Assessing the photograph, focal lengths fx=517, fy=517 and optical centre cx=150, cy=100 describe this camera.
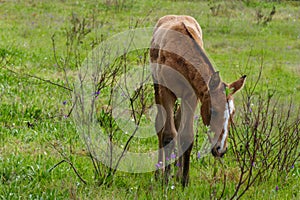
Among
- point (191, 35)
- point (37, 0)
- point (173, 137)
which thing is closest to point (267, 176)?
point (173, 137)

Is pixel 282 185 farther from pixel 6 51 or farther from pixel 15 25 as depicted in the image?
pixel 15 25

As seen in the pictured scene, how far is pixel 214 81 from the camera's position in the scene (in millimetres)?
4688

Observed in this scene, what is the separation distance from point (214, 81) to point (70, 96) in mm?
3528

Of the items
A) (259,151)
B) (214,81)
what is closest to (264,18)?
(259,151)

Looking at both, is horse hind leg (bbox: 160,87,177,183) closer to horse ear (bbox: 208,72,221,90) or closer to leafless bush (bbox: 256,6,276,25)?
horse ear (bbox: 208,72,221,90)


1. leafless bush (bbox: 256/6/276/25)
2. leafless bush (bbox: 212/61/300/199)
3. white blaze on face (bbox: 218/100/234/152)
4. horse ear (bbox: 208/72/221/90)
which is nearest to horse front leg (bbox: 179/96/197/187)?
leafless bush (bbox: 212/61/300/199)

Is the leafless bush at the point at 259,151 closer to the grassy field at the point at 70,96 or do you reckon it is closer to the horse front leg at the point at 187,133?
the grassy field at the point at 70,96

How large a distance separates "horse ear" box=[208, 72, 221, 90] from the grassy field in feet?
1.58

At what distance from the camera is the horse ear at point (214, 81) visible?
464 centimetres

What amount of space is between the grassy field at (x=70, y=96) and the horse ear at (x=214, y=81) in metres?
0.48

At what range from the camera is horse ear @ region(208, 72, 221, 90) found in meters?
4.64

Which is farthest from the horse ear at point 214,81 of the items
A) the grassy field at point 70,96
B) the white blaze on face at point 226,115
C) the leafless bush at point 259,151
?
the grassy field at point 70,96

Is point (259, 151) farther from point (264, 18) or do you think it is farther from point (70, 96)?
point (264, 18)

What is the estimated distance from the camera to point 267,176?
18.3 ft
